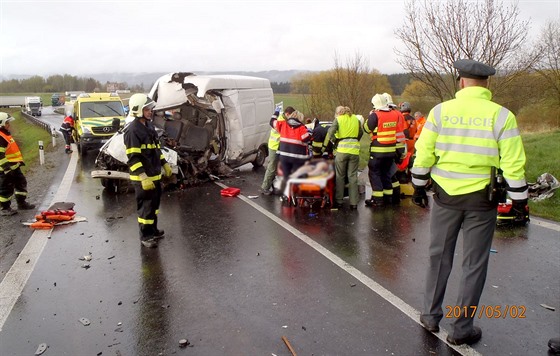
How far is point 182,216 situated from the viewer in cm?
841

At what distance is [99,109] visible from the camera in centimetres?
1870

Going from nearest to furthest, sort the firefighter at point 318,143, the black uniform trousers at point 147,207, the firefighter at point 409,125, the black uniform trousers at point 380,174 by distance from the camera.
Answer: the firefighter at point 318,143 < the black uniform trousers at point 147,207 < the black uniform trousers at point 380,174 < the firefighter at point 409,125

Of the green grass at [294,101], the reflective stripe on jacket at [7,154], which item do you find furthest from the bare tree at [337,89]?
the reflective stripe on jacket at [7,154]

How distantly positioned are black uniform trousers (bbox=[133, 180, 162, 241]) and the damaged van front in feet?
12.9

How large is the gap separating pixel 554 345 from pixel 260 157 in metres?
10.2

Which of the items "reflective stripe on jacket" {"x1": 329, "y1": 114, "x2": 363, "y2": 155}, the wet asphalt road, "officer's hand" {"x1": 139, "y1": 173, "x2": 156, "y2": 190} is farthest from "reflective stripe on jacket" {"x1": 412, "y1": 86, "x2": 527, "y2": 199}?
"officer's hand" {"x1": 139, "y1": 173, "x2": 156, "y2": 190}

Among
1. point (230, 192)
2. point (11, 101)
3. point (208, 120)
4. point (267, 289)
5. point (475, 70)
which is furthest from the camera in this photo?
point (11, 101)

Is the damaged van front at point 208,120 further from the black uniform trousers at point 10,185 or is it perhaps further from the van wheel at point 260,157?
the black uniform trousers at point 10,185

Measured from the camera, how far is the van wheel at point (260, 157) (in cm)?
1315

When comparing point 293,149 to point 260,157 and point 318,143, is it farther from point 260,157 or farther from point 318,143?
point 260,157

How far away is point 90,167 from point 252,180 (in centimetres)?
621

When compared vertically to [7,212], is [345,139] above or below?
above

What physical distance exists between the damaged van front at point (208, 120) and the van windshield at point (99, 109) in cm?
816

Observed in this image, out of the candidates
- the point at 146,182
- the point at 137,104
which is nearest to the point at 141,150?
the point at 146,182
